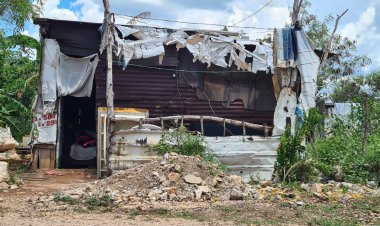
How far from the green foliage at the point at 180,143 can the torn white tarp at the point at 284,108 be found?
3900 mm

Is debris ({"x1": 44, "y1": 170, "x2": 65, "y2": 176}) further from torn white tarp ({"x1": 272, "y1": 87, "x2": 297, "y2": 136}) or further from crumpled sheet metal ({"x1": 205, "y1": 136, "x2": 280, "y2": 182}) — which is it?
torn white tarp ({"x1": 272, "y1": 87, "x2": 297, "y2": 136})

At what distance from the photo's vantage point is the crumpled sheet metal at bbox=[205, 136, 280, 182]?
12266 mm

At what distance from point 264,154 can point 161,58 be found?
4266 millimetres

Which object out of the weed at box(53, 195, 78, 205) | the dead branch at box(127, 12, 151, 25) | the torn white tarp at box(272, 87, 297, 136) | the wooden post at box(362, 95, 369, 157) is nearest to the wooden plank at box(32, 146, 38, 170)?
the dead branch at box(127, 12, 151, 25)

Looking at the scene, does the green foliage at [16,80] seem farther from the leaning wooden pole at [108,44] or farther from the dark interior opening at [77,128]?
the leaning wooden pole at [108,44]

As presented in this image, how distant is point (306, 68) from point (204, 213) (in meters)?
8.11

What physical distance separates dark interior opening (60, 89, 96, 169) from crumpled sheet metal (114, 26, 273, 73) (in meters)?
2.82

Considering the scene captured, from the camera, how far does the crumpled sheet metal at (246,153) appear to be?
12266 mm

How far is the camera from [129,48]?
14008mm

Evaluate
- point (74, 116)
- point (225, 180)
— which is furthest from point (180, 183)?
point (74, 116)

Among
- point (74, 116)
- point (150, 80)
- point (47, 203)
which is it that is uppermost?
point (150, 80)

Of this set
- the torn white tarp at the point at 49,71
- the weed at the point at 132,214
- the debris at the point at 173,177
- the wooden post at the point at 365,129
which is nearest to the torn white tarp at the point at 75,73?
the torn white tarp at the point at 49,71

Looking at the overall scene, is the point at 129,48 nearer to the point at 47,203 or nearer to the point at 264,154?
the point at 264,154

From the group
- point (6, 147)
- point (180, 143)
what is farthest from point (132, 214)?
point (6, 147)
